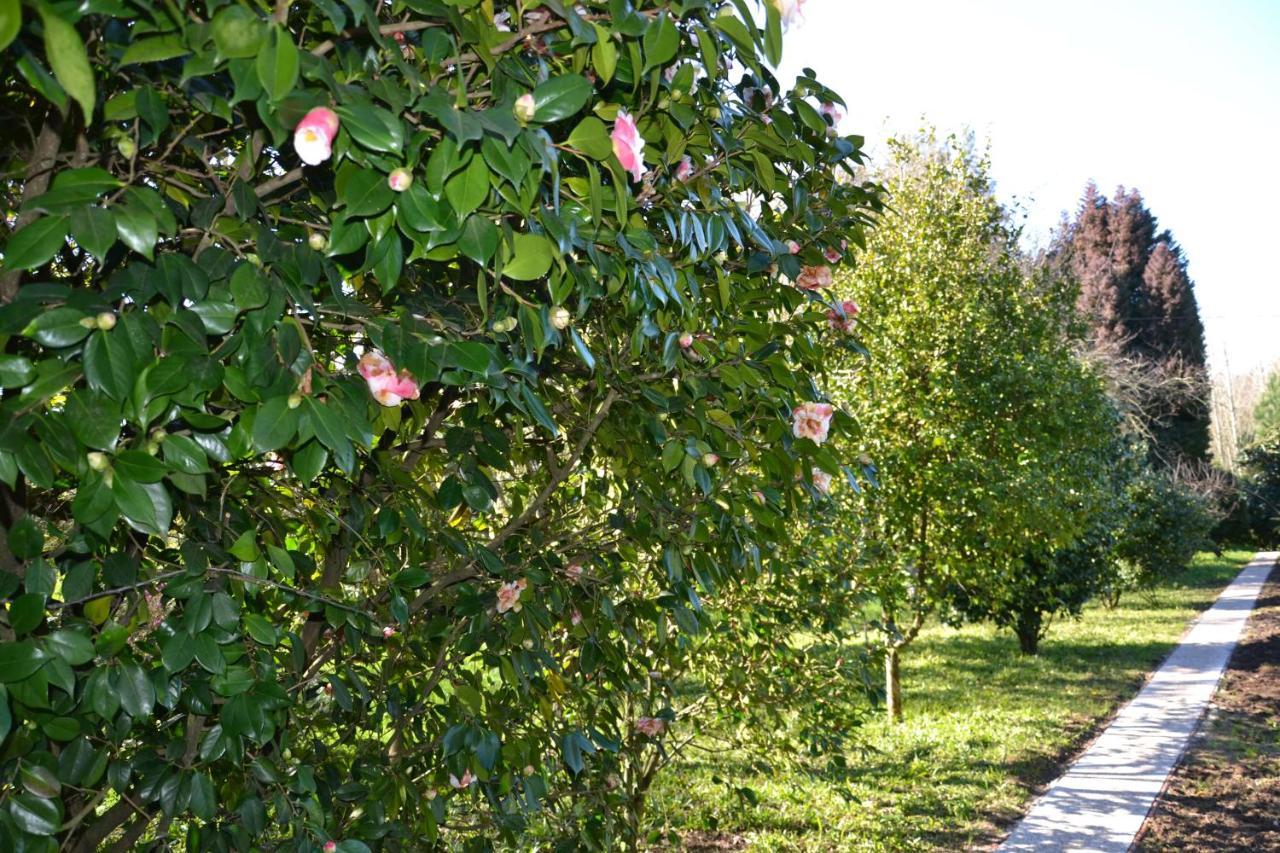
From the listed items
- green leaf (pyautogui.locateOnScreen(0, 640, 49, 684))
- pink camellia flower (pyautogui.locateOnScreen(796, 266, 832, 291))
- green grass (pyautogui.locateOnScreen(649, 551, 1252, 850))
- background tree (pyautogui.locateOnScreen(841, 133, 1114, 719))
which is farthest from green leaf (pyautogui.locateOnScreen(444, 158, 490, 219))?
background tree (pyautogui.locateOnScreen(841, 133, 1114, 719))

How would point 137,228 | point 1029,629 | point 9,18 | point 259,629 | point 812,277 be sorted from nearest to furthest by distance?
point 9,18 < point 137,228 < point 259,629 < point 812,277 < point 1029,629

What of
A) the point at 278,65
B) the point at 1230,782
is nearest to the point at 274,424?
the point at 278,65

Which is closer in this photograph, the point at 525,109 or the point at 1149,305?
the point at 525,109

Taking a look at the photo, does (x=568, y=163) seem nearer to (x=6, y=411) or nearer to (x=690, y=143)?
(x=690, y=143)

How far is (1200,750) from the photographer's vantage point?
7.95 m

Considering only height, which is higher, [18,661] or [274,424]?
[274,424]

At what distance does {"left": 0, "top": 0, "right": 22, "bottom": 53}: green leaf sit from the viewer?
753 millimetres

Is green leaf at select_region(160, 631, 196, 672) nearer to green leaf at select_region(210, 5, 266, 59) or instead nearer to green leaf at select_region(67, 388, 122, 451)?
green leaf at select_region(67, 388, 122, 451)

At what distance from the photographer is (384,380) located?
1.45 meters

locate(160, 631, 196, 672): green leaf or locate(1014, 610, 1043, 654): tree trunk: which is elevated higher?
locate(160, 631, 196, 672): green leaf

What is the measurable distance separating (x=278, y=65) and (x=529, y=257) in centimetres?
42

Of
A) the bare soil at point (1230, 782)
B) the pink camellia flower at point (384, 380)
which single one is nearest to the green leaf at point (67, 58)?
the pink camellia flower at point (384, 380)

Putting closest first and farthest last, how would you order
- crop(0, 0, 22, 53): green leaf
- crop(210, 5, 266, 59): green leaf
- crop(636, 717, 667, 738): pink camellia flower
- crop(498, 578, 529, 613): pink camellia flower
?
crop(0, 0, 22, 53): green leaf < crop(210, 5, 266, 59): green leaf < crop(498, 578, 529, 613): pink camellia flower < crop(636, 717, 667, 738): pink camellia flower

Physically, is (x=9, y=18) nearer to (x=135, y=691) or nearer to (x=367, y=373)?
(x=367, y=373)
